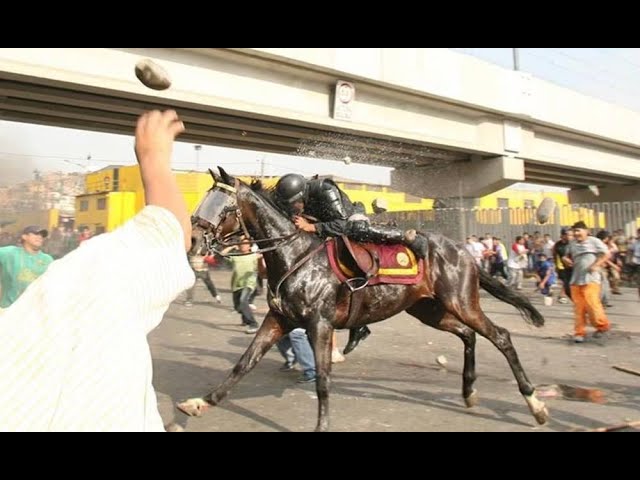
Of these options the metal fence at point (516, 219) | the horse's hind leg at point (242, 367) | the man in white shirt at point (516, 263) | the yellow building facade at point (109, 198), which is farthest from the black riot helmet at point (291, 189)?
the metal fence at point (516, 219)

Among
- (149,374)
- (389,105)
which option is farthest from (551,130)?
(149,374)

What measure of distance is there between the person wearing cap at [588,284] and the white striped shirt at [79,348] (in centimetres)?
907

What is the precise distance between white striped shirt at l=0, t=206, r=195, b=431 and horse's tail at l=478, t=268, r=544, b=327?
17.8ft

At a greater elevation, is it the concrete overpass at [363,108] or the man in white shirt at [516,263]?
the concrete overpass at [363,108]

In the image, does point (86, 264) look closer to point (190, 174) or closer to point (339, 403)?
point (339, 403)

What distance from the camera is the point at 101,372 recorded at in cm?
90

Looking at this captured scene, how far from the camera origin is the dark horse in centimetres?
459

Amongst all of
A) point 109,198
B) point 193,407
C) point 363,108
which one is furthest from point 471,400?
point 109,198

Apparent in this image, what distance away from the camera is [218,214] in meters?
4.69

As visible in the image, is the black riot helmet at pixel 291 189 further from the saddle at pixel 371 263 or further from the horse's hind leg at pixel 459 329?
the horse's hind leg at pixel 459 329

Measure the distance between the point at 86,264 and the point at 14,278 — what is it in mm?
5924

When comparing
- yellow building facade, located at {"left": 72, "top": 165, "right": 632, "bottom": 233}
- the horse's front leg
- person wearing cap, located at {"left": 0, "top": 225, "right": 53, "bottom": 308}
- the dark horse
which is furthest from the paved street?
yellow building facade, located at {"left": 72, "top": 165, "right": 632, "bottom": 233}

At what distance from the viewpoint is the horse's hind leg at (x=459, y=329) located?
5.34m

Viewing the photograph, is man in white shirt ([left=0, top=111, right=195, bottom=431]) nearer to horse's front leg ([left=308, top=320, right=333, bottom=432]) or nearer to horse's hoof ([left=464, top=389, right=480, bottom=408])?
horse's front leg ([left=308, top=320, right=333, bottom=432])
